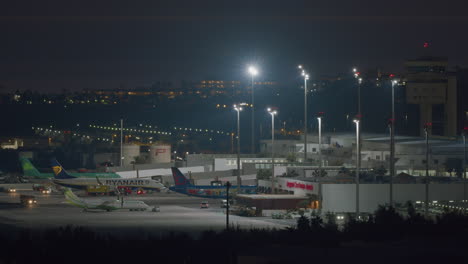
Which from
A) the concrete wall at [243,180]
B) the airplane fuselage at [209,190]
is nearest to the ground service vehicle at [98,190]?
the airplane fuselage at [209,190]

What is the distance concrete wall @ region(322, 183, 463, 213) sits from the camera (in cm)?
5425

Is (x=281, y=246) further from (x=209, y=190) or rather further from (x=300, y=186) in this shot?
(x=209, y=190)

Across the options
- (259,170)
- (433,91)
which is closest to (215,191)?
(259,170)

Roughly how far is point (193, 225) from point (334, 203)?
34.5ft

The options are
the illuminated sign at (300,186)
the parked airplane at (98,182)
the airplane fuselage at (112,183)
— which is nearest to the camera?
the illuminated sign at (300,186)

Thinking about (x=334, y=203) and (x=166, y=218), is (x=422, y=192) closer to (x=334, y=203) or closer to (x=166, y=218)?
(x=334, y=203)

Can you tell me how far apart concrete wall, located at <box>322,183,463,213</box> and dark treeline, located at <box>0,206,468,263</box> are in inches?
519

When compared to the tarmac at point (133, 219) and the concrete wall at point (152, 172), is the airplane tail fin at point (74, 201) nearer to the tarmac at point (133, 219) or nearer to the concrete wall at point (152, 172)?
the tarmac at point (133, 219)

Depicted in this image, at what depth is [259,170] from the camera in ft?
263

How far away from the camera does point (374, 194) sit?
5428 cm

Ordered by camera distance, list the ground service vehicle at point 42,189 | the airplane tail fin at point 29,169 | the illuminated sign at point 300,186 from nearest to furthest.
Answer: the illuminated sign at point 300,186 → the ground service vehicle at point 42,189 → the airplane tail fin at point 29,169

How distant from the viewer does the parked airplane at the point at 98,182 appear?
264 feet

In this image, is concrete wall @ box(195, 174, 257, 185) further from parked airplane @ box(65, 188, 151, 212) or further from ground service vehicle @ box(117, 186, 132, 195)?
parked airplane @ box(65, 188, 151, 212)

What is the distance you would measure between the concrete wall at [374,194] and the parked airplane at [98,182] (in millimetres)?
31008
